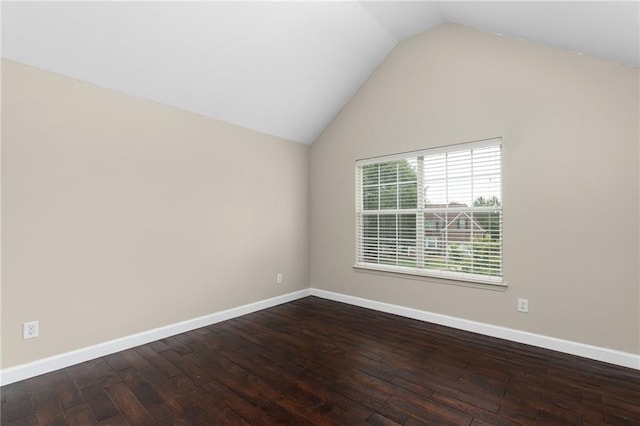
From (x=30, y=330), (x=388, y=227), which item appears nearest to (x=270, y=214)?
(x=388, y=227)

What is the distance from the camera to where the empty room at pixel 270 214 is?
7.02ft

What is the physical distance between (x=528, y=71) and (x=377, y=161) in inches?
70.8

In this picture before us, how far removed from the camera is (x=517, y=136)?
117 inches

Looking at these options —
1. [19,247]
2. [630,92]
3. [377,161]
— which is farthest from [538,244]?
[19,247]

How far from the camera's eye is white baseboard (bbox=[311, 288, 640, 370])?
2508 mm

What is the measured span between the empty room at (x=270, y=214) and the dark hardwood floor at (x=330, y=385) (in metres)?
0.02

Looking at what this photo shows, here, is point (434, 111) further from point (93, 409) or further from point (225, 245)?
point (93, 409)

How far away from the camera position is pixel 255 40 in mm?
2932

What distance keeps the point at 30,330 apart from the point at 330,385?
2309mm

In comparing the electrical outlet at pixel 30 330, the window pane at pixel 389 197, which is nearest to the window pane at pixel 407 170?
the window pane at pixel 389 197

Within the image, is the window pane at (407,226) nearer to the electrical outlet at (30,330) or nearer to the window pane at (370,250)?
the window pane at (370,250)

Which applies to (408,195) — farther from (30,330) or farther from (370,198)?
(30,330)

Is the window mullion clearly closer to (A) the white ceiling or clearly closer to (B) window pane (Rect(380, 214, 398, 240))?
(B) window pane (Rect(380, 214, 398, 240))

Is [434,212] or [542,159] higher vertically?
[542,159]
